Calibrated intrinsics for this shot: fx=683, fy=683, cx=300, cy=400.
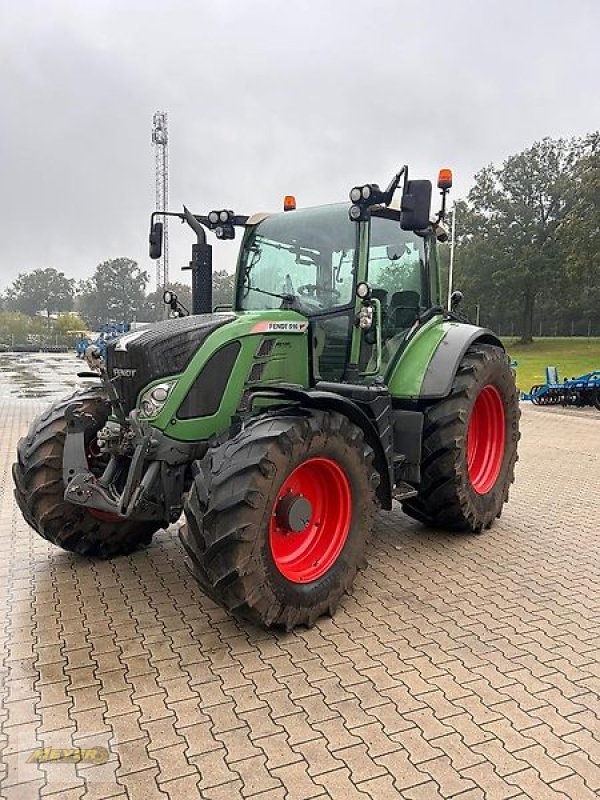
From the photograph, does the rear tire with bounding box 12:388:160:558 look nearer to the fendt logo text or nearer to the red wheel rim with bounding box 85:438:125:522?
the red wheel rim with bounding box 85:438:125:522

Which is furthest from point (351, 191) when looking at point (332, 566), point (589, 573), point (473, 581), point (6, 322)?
point (6, 322)

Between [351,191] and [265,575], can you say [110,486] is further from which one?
[351,191]

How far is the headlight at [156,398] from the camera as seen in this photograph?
384 centimetres

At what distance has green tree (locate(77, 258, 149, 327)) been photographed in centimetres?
9569

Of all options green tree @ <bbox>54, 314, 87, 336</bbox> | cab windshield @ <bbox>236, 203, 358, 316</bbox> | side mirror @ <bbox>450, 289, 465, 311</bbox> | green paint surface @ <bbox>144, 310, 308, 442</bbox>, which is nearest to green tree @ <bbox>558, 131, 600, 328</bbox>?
side mirror @ <bbox>450, 289, 465, 311</bbox>

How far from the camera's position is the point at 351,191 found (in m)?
4.32

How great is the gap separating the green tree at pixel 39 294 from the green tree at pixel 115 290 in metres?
4.54

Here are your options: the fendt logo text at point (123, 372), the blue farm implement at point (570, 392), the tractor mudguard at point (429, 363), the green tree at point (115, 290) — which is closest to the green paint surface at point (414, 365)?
the tractor mudguard at point (429, 363)

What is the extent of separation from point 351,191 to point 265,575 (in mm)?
2419

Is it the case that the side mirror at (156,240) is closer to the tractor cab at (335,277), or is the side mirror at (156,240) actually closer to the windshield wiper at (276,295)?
the tractor cab at (335,277)

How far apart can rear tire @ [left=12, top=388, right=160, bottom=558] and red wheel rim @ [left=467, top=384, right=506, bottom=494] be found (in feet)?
8.96

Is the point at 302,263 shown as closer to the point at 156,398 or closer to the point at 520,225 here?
the point at 156,398

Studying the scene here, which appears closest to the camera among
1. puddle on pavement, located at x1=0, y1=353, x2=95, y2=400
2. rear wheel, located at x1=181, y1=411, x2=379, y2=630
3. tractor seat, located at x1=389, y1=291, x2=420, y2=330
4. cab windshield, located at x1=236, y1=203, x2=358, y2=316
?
rear wheel, located at x1=181, y1=411, x2=379, y2=630

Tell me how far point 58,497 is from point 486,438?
350 cm
